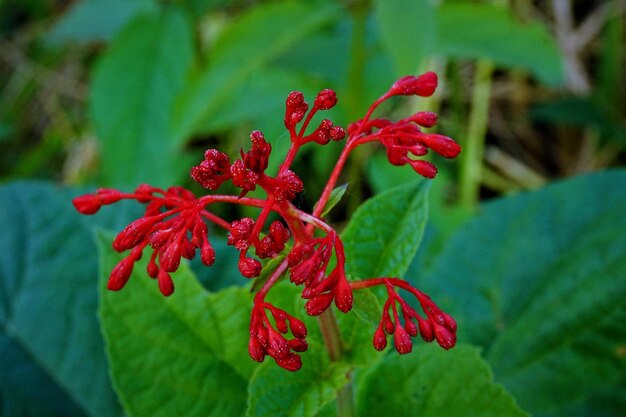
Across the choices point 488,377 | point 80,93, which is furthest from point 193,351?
point 80,93

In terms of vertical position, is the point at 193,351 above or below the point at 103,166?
above

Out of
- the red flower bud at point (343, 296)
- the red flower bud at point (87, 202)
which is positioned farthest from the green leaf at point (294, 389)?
the red flower bud at point (87, 202)

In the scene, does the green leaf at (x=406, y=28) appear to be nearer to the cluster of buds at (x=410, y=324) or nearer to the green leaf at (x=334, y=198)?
the green leaf at (x=334, y=198)

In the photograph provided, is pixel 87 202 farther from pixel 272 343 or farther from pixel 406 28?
pixel 406 28

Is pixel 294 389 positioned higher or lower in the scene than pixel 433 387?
higher

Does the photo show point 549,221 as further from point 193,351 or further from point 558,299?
point 193,351

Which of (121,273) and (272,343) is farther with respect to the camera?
(121,273)

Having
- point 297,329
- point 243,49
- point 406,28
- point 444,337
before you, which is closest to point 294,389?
point 297,329
